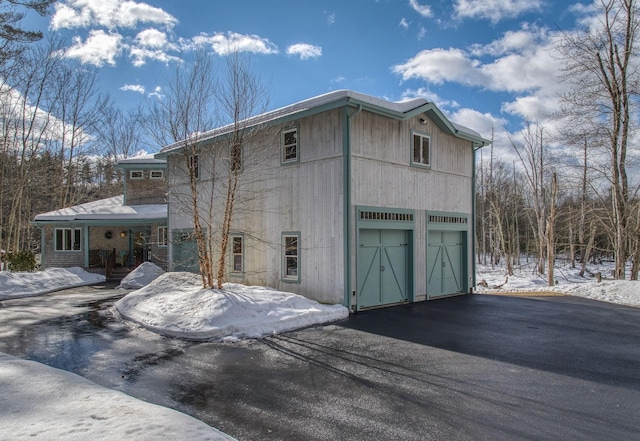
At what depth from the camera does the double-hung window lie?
12.1 m

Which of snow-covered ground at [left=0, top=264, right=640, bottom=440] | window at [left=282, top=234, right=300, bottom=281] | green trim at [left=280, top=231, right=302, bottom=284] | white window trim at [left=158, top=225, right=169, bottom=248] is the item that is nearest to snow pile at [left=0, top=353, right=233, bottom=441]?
snow-covered ground at [left=0, top=264, right=640, bottom=440]

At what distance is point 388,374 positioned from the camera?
575 centimetres

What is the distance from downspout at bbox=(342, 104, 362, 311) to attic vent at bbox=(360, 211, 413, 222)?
60cm

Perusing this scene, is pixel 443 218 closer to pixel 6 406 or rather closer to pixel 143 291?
pixel 143 291

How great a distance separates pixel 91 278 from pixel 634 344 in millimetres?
19066

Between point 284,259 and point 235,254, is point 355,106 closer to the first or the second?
point 284,259

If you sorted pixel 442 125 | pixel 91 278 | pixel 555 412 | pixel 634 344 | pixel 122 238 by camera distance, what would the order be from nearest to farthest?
pixel 555 412 → pixel 634 344 → pixel 442 125 → pixel 91 278 → pixel 122 238

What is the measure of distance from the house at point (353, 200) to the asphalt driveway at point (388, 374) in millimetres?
1910

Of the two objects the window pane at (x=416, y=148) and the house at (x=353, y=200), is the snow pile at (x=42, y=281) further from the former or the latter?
the window pane at (x=416, y=148)

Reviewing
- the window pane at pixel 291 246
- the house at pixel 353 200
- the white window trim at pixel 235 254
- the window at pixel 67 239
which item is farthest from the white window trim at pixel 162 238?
the window pane at pixel 291 246

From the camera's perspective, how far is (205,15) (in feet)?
37.9

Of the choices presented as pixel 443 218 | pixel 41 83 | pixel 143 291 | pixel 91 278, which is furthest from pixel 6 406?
pixel 41 83

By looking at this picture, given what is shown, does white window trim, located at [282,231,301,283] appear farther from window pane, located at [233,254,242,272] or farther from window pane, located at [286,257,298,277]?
window pane, located at [233,254,242,272]

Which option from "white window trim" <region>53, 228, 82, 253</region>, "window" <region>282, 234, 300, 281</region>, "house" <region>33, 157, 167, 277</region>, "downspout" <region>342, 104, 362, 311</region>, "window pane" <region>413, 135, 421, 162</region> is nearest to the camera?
"downspout" <region>342, 104, 362, 311</region>
